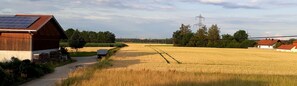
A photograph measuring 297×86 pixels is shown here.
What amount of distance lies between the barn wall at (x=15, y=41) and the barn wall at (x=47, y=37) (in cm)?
86

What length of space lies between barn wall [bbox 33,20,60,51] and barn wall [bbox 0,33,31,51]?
86 cm

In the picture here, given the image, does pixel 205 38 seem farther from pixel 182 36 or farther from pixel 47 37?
pixel 47 37

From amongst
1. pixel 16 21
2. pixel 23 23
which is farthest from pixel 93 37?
pixel 23 23

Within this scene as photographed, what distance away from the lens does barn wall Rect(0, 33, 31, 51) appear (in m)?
36.2

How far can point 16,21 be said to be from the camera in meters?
37.4

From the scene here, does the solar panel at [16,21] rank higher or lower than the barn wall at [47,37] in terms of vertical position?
higher

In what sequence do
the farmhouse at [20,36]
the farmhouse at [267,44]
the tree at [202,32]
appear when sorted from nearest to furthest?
Result: 1. the farmhouse at [20,36]
2. the tree at [202,32]
3. the farmhouse at [267,44]

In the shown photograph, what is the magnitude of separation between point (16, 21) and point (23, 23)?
88 cm

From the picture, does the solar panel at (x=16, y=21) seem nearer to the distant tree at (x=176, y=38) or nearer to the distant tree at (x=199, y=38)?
the distant tree at (x=199, y=38)

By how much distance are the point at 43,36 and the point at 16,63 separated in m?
17.4

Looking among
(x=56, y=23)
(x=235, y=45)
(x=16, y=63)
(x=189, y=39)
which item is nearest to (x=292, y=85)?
(x=16, y=63)

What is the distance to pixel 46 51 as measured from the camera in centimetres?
4088

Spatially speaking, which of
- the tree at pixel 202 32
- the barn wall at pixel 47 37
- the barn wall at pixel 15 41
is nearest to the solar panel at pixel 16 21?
the barn wall at pixel 15 41

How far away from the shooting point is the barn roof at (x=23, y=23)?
35.7 meters
